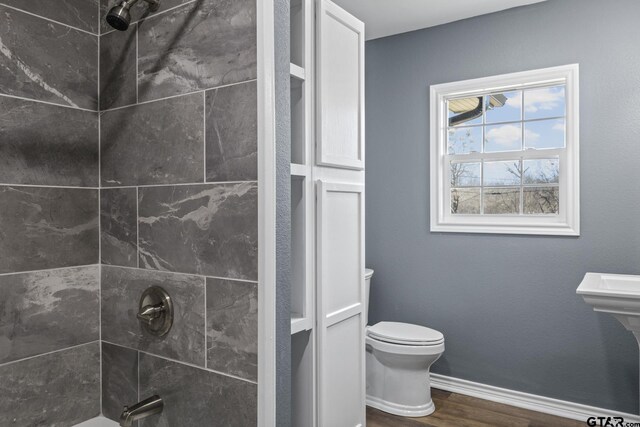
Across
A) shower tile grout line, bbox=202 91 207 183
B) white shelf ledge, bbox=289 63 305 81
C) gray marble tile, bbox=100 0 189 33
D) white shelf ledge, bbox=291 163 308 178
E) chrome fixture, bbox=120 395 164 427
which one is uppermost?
gray marble tile, bbox=100 0 189 33

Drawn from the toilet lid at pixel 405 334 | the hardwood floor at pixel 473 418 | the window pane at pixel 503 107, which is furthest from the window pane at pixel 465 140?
the hardwood floor at pixel 473 418

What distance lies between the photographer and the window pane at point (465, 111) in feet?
10.2

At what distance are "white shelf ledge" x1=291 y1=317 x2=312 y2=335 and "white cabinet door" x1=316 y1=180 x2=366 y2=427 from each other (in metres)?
0.06

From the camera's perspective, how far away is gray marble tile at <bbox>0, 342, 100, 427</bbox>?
1.34 meters

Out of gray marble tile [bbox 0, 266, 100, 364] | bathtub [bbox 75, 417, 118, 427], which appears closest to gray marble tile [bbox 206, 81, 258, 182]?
gray marble tile [bbox 0, 266, 100, 364]

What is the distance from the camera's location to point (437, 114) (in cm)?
312

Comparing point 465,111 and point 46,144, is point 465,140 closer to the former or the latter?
point 465,111

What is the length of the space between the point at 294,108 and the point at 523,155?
202cm

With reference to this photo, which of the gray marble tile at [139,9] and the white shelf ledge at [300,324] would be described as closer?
the gray marble tile at [139,9]

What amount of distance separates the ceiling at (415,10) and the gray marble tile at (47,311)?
2.24m

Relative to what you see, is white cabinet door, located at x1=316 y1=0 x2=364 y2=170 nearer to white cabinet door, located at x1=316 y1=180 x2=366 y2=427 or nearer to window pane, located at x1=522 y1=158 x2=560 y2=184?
white cabinet door, located at x1=316 y1=180 x2=366 y2=427

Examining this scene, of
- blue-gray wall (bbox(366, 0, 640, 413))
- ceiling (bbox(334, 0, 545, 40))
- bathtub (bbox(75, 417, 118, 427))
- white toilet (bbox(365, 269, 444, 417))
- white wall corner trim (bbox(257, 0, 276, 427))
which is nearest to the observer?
white wall corner trim (bbox(257, 0, 276, 427))

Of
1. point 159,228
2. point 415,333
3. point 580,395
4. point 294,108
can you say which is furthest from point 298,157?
point 580,395

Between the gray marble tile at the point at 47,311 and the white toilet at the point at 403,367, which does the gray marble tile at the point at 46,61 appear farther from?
the white toilet at the point at 403,367
